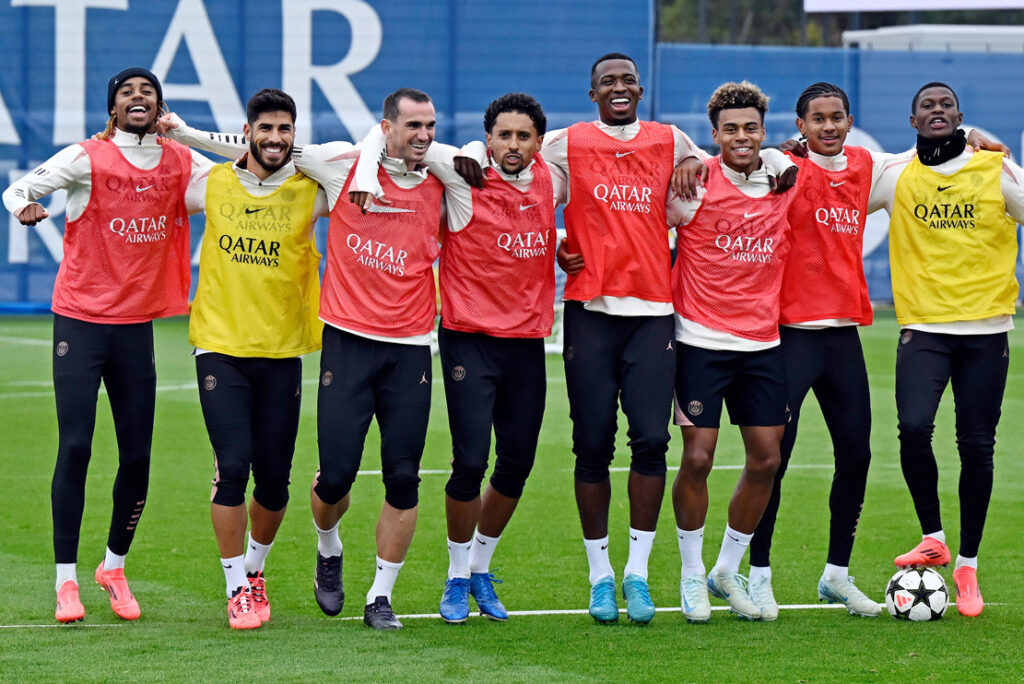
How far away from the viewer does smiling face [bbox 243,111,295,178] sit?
5988mm

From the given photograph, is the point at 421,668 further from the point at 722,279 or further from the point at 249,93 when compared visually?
the point at 249,93

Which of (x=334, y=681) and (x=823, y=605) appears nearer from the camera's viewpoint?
(x=334, y=681)

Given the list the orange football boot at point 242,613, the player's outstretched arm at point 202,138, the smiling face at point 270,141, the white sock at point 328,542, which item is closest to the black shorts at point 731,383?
the white sock at point 328,542

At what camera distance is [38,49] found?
2350 centimetres

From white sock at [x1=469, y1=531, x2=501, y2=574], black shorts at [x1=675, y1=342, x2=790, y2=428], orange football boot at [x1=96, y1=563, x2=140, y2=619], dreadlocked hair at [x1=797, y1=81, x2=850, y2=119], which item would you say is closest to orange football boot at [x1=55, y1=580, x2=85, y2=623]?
orange football boot at [x1=96, y1=563, x2=140, y2=619]

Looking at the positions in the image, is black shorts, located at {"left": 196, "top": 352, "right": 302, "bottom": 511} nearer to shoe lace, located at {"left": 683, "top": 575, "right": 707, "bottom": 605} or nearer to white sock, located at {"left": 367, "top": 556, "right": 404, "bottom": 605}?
white sock, located at {"left": 367, "top": 556, "right": 404, "bottom": 605}

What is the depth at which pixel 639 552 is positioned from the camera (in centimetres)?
627

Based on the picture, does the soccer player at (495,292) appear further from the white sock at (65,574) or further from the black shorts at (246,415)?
the white sock at (65,574)

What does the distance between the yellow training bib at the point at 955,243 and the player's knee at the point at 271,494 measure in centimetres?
289

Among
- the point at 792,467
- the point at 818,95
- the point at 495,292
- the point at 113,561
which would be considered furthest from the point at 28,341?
the point at 818,95

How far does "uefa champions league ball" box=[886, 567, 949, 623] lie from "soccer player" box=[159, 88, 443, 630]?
216 centimetres

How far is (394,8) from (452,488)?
62.9 feet

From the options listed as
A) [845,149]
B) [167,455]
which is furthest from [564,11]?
[845,149]

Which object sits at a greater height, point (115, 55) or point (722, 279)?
point (115, 55)
